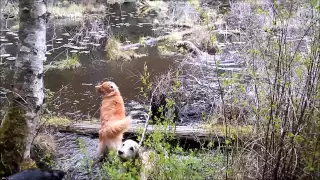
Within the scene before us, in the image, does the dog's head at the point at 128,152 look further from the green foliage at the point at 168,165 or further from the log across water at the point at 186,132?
the log across water at the point at 186,132

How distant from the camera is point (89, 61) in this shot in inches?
423

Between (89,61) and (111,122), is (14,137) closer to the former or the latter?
(111,122)

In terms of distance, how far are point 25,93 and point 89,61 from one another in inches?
256

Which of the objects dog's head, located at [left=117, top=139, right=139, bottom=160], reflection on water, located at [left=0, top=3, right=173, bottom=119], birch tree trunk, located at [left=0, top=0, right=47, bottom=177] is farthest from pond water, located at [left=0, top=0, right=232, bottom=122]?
dog's head, located at [left=117, top=139, right=139, bottom=160]

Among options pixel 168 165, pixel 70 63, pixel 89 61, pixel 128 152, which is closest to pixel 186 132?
pixel 128 152

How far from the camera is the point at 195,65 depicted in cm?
974

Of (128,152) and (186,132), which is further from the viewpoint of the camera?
(186,132)

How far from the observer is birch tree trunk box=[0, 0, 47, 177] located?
4223 mm

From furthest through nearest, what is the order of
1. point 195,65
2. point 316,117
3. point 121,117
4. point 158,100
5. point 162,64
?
point 162,64
point 195,65
point 158,100
point 121,117
point 316,117

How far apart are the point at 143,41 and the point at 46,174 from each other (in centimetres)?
895

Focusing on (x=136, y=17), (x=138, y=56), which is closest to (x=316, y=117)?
(x=138, y=56)

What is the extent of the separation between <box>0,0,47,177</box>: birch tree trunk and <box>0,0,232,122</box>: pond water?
85 centimetres

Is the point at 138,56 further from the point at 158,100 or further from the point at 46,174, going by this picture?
the point at 46,174

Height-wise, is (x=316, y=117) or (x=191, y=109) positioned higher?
(x=316, y=117)
